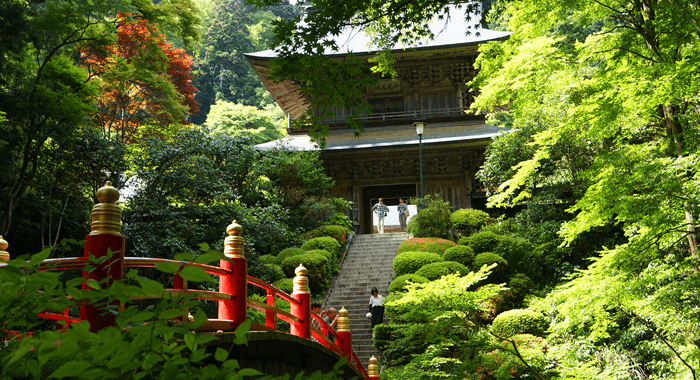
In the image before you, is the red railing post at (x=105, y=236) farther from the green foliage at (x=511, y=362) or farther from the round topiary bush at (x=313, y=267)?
the round topiary bush at (x=313, y=267)

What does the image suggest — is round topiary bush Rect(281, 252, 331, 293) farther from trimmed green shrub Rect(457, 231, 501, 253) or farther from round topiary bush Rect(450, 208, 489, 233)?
round topiary bush Rect(450, 208, 489, 233)

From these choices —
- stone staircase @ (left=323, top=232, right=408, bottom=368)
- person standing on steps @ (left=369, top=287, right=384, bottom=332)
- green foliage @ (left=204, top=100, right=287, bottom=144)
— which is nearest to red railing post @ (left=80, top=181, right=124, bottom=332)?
person standing on steps @ (left=369, top=287, right=384, bottom=332)

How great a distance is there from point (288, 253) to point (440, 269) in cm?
418

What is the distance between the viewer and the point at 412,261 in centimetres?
1313

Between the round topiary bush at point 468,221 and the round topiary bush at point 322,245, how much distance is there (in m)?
4.02

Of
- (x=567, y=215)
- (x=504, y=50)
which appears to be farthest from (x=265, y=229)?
(x=567, y=215)

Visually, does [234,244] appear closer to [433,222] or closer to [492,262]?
[492,262]

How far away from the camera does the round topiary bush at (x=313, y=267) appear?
12.8m

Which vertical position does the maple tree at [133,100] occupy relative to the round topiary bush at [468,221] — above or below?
above

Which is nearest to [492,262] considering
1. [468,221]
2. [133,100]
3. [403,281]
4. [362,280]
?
[403,281]

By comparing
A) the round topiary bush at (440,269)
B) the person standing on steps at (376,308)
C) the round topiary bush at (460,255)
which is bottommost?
the person standing on steps at (376,308)

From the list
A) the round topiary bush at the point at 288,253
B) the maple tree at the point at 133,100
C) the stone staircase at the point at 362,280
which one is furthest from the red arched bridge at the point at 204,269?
the maple tree at the point at 133,100

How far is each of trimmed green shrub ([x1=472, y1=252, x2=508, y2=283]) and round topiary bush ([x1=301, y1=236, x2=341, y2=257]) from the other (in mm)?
4156

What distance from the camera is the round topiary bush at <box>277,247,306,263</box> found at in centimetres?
1336
